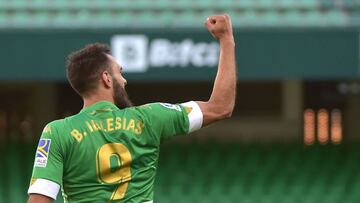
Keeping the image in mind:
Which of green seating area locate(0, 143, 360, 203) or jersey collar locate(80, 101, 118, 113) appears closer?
jersey collar locate(80, 101, 118, 113)

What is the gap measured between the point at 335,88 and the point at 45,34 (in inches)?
177

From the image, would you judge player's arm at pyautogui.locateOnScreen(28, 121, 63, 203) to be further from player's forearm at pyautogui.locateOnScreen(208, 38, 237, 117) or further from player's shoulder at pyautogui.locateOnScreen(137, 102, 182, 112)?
player's forearm at pyautogui.locateOnScreen(208, 38, 237, 117)

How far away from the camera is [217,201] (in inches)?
391

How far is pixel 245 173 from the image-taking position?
10320mm

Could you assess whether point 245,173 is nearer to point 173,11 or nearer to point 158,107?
point 173,11

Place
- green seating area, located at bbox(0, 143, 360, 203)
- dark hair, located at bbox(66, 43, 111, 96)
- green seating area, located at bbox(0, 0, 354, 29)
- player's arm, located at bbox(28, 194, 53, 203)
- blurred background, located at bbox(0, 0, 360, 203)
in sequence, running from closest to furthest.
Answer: player's arm, located at bbox(28, 194, 53, 203) < dark hair, located at bbox(66, 43, 111, 96) < blurred background, located at bbox(0, 0, 360, 203) < green seating area, located at bbox(0, 0, 354, 29) < green seating area, located at bbox(0, 143, 360, 203)

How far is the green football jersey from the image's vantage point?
300 centimetres

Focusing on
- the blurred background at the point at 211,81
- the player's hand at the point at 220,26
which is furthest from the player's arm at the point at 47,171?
the blurred background at the point at 211,81

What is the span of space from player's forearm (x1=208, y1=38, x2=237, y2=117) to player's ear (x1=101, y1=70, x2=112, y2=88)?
37 cm

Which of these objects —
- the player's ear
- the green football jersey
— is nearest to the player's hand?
the green football jersey

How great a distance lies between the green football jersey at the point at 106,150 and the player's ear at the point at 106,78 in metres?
0.07

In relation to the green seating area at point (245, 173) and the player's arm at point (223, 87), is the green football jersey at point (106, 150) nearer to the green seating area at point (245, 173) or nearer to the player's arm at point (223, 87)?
the player's arm at point (223, 87)

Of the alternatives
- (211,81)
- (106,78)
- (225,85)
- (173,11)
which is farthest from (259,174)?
(106,78)

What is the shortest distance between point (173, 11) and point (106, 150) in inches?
265
